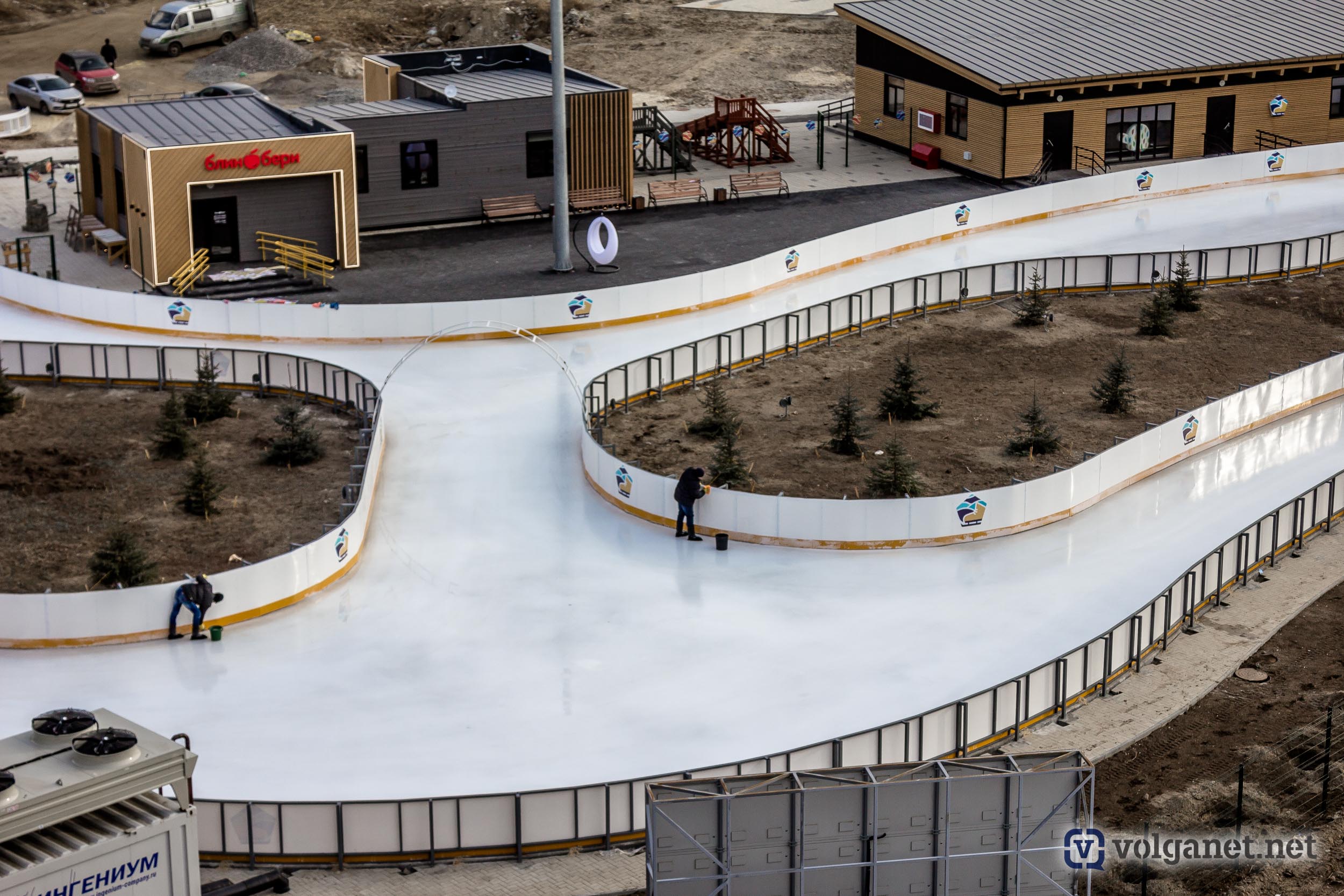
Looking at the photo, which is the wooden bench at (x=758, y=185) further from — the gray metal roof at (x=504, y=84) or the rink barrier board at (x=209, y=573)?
the rink barrier board at (x=209, y=573)

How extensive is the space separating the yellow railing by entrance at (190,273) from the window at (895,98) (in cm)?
2702

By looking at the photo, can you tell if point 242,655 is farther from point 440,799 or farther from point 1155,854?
point 1155,854

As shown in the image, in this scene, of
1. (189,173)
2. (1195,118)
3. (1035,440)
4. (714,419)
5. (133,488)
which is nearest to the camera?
(133,488)

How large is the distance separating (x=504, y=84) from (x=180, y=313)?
17305mm

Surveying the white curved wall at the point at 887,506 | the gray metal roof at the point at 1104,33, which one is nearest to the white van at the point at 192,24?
the gray metal roof at the point at 1104,33

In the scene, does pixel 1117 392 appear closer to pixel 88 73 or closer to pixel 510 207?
pixel 510 207

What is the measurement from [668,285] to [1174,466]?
A: 47.6 ft

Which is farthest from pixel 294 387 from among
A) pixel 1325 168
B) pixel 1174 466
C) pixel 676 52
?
pixel 676 52

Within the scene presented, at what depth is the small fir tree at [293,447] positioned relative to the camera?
127ft

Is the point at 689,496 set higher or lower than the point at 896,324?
higher

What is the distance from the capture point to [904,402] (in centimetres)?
4175

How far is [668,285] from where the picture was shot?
48.6 m

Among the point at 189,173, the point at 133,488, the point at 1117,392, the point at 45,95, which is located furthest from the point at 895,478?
the point at 45,95

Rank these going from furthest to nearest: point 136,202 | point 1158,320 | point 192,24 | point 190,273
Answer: point 192,24, point 136,202, point 190,273, point 1158,320
